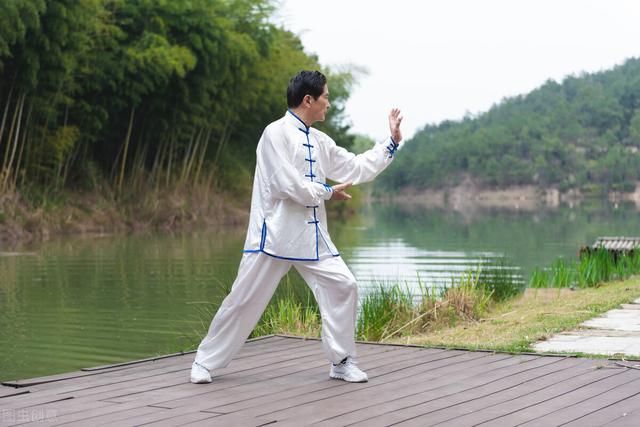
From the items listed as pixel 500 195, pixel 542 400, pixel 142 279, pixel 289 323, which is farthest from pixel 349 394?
pixel 500 195

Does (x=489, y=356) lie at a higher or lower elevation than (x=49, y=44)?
lower

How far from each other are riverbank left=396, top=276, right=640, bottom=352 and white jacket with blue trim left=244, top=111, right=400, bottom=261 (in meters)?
1.32

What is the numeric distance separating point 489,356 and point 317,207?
1321mm

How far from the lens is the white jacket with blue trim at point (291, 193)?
4.64 metres

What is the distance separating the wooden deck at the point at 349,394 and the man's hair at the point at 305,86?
4.63 ft

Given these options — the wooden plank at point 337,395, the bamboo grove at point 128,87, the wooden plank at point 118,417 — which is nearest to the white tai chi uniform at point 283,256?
the wooden plank at point 337,395

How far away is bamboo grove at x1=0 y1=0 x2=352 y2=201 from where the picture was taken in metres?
20.8

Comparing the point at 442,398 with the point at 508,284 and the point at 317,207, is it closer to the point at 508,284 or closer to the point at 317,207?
the point at 317,207

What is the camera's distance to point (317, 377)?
4770mm

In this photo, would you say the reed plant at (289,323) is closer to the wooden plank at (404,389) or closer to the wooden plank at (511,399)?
the wooden plank at (404,389)

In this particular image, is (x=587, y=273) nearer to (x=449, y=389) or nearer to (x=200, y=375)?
(x=449, y=389)

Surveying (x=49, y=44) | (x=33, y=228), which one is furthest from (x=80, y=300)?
(x=33, y=228)

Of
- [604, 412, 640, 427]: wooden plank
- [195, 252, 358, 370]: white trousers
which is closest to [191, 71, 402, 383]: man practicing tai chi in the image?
[195, 252, 358, 370]: white trousers

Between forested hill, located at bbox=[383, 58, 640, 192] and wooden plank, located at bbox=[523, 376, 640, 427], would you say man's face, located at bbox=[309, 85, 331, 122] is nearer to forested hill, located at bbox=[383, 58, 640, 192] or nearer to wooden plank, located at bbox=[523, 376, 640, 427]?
wooden plank, located at bbox=[523, 376, 640, 427]
